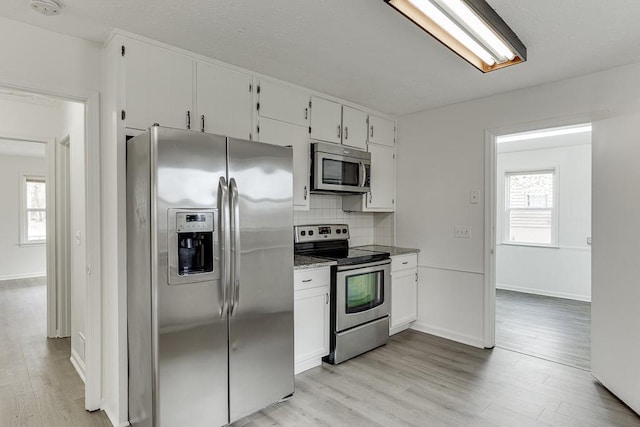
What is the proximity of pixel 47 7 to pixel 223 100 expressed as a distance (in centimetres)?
109

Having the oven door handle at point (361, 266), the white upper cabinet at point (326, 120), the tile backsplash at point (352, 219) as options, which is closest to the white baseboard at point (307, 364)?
the oven door handle at point (361, 266)

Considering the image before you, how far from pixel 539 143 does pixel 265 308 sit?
515cm

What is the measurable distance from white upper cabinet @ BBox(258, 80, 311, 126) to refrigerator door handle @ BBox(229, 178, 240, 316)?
40.5 inches

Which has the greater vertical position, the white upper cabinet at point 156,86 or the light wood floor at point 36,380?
the white upper cabinet at point 156,86

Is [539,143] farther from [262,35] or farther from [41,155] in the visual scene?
[41,155]

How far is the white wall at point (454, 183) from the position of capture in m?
3.18

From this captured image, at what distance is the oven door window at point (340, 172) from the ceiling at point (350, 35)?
2.37 feet

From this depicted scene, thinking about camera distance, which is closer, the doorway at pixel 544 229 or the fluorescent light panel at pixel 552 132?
the fluorescent light panel at pixel 552 132

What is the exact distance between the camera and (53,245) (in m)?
3.77

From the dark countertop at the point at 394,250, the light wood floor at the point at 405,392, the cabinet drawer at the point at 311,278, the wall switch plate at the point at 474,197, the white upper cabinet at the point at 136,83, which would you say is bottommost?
the light wood floor at the point at 405,392

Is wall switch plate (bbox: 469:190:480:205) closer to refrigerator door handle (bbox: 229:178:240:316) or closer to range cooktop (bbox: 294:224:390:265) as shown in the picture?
range cooktop (bbox: 294:224:390:265)

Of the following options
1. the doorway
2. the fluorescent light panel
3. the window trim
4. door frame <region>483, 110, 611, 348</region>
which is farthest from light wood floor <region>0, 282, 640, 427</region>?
the window trim

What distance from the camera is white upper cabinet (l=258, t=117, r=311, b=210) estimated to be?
3.01 meters

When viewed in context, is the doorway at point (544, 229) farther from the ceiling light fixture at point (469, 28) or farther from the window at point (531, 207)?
the ceiling light fixture at point (469, 28)
